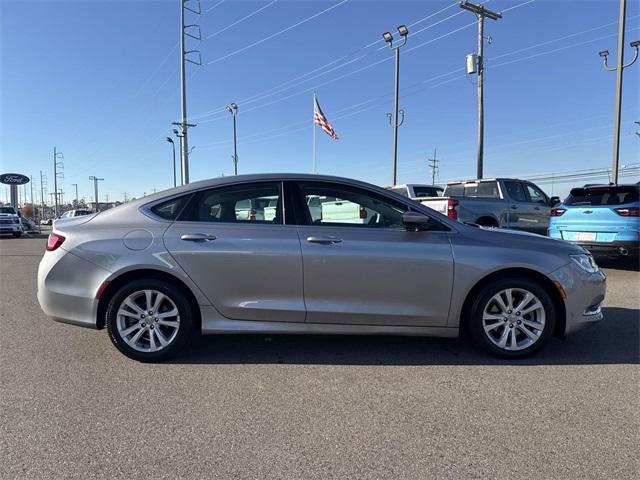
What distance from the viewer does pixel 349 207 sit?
448cm

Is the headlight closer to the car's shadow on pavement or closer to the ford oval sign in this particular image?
the car's shadow on pavement

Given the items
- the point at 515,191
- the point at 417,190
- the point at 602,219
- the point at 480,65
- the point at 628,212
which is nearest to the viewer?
the point at 628,212

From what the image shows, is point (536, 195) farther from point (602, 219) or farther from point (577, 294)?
point (577, 294)

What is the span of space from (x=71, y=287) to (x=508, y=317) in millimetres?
3855

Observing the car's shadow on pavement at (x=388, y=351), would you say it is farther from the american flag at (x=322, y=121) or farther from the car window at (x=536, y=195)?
the american flag at (x=322, y=121)

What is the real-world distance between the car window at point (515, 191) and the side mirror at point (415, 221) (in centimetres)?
862

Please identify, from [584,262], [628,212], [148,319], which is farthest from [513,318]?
[628,212]

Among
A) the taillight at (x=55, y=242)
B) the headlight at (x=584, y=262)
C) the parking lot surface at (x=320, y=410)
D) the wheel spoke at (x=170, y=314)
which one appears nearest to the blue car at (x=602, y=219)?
the parking lot surface at (x=320, y=410)

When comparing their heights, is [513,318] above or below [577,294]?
below

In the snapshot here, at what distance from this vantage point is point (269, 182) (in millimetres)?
4363

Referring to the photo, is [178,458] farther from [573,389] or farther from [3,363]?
[573,389]

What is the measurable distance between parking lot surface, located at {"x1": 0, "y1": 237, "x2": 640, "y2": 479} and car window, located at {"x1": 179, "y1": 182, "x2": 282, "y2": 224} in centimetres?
127

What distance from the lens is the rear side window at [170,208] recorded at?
168 inches

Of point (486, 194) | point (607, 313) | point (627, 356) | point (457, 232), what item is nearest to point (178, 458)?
point (457, 232)
